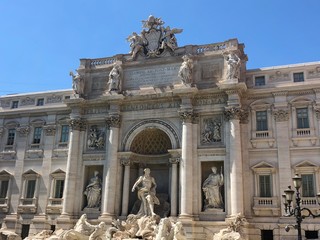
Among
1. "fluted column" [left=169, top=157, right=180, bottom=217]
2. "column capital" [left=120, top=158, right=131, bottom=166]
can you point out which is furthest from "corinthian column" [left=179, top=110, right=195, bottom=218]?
"column capital" [left=120, top=158, right=131, bottom=166]

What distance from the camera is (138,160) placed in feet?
99.4

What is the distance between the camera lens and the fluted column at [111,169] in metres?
28.2

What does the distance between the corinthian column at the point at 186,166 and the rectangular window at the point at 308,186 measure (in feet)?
24.6

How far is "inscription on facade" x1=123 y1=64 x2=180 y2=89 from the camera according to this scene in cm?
3002

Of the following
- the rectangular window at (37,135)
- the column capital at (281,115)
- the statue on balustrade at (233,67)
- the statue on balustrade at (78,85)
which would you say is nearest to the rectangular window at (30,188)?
the rectangular window at (37,135)

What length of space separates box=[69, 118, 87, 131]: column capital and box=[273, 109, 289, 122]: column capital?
1497 cm

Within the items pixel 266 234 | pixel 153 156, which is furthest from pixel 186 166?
pixel 266 234

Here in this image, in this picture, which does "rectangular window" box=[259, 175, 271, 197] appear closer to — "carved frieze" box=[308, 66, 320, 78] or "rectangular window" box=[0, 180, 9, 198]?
"carved frieze" box=[308, 66, 320, 78]

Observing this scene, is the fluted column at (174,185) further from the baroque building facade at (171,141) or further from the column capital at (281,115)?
the column capital at (281,115)

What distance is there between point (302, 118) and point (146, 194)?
12.2m

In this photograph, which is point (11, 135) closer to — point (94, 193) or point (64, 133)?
point (64, 133)

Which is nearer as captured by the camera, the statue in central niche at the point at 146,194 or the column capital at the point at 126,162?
the statue in central niche at the point at 146,194

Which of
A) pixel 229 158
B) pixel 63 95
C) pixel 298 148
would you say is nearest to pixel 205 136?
pixel 229 158

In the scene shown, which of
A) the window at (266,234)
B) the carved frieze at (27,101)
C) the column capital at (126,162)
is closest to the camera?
the window at (266,234)
